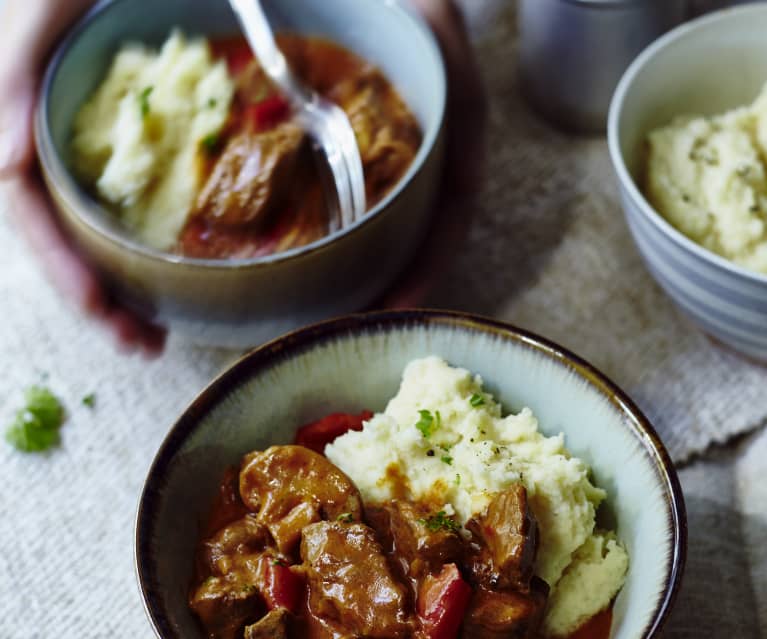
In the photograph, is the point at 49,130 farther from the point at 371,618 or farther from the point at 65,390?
the point at 371,618

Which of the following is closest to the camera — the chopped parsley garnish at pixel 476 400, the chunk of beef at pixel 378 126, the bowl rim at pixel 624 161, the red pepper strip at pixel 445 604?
the red pepper strip at pixel 445 604

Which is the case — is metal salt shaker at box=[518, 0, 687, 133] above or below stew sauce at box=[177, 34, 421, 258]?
→ below

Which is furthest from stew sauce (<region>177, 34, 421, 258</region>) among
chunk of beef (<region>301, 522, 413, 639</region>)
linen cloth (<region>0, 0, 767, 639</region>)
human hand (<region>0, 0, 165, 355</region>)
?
chunk of beef (<region>301, 522, 413, 639</region>)

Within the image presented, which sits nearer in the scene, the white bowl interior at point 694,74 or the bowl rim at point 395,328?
the bowl rim at point 395,328

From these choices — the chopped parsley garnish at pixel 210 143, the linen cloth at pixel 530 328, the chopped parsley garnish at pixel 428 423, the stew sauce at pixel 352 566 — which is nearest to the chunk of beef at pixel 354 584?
the stew sauce at pixel 352 566

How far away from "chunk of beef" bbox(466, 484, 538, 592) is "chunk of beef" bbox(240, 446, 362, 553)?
0.29 metres

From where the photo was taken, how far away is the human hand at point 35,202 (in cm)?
273

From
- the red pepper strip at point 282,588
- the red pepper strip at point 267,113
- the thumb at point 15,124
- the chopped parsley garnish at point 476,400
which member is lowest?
the red pepper strip at point 282,588

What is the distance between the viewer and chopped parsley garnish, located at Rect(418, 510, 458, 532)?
198cm

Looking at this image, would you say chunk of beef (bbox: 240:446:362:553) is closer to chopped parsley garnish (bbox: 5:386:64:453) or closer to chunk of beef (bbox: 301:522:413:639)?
chunk of beef (bbox: 301:522:413:639)

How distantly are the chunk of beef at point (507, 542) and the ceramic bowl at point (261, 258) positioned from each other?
2.73 ft

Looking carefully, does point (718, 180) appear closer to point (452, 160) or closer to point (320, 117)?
point (452, 160)

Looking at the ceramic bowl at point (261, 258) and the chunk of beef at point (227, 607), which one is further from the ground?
the ceramic bowl at point (261, 258)

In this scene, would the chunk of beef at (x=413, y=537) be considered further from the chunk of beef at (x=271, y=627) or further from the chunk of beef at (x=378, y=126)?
the chunk of beef at (x=378, y=126)
